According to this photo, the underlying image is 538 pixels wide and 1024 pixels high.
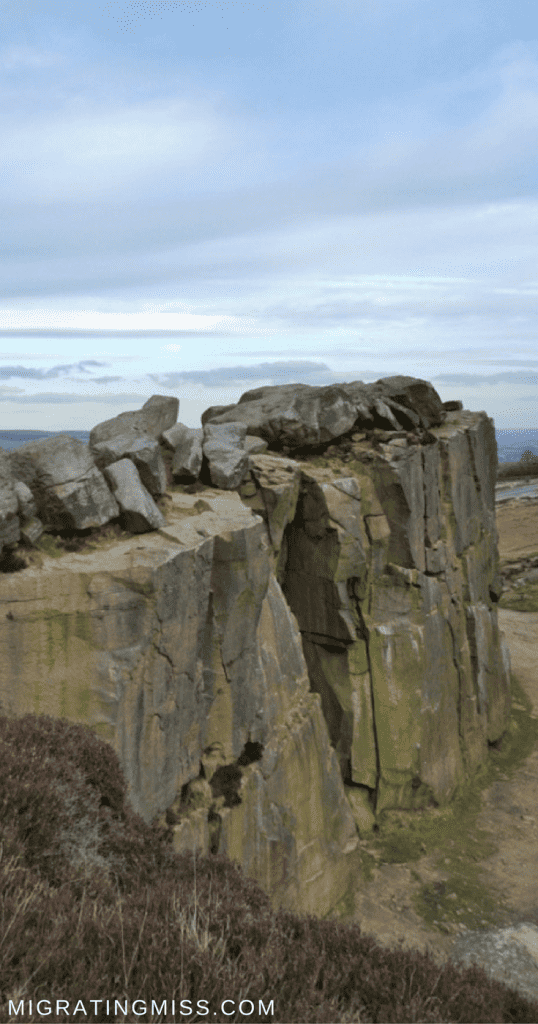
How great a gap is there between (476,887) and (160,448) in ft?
50.7

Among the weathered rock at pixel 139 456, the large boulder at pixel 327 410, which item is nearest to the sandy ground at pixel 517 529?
the large boulder at pixel 327 410

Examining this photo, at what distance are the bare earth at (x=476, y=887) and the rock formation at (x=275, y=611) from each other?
3.67ft

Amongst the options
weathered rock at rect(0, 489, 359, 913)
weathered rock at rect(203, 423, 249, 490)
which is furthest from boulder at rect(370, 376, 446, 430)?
weathered rock at rect(0, 489, 359, 913)

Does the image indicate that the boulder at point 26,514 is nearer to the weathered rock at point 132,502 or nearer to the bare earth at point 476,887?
the weathered rock at point 132,502

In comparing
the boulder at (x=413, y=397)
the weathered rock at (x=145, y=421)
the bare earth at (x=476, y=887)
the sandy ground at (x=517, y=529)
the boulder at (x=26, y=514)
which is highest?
the boulder at (x=413, y=397)

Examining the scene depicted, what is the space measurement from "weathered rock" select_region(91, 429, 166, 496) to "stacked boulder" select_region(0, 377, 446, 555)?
2 centimetres

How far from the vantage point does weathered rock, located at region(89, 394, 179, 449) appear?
1666cm

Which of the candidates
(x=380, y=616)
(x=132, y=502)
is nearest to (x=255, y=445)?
(x=380, y=616)

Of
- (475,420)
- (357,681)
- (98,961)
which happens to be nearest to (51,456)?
(98,961)

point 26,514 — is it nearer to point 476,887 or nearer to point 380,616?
point 380,616

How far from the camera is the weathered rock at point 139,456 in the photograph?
1534 centimetres

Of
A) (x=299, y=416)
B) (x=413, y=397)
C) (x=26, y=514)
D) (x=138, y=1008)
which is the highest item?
(x=413, y=397)

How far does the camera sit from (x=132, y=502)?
1430cm

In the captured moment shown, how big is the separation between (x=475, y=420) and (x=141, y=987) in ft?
91.1
